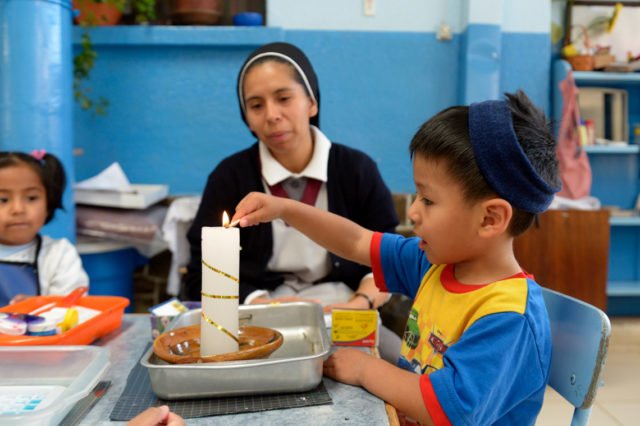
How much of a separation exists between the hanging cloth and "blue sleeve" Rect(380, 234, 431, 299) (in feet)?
3.48

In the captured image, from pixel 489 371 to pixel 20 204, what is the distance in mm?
1460

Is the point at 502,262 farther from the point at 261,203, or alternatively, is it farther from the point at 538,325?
the point at 261,203

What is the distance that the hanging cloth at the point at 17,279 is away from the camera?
1653mm

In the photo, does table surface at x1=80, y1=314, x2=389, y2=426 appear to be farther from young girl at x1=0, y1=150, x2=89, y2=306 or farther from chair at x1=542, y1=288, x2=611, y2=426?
young girl at x1=0, y1=150, x2=89, y2=306

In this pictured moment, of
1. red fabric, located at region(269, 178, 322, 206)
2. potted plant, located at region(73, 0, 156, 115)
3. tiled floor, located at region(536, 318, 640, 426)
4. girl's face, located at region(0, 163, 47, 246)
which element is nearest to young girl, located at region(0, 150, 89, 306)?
girl's face, located at region(0, 163, 47, 246)

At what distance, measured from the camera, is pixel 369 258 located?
1286 millimetres

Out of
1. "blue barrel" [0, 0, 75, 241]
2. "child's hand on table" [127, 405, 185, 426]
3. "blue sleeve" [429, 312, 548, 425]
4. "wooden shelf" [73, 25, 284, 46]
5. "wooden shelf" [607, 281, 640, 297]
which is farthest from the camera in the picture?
"wooden shelf" [607, 281, 640, 297]

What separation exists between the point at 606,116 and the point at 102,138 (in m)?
3.20

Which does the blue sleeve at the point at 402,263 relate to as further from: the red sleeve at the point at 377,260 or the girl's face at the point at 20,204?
the girl's face at the point at 20,204

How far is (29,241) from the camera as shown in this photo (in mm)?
1800

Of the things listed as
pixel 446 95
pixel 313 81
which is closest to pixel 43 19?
pixel 313 81

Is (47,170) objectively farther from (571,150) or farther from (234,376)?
(571,150)

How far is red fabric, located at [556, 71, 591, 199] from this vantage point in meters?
3.55

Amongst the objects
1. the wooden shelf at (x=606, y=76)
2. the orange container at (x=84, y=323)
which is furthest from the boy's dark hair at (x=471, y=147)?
the wooden shelf at (x=606, y=76)
